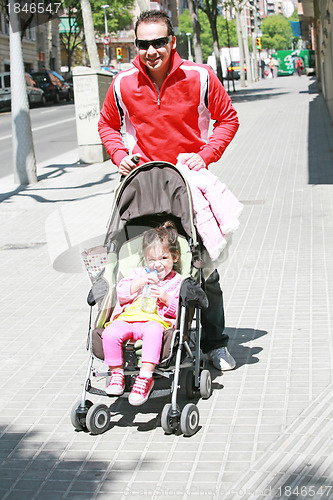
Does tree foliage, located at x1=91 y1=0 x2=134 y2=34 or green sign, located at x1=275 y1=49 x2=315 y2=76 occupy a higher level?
tree foliage, located at x1=91 y1=0 x2=134 y2=34

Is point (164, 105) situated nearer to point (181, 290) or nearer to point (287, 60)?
point (181, 290)

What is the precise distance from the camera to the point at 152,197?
474 cm

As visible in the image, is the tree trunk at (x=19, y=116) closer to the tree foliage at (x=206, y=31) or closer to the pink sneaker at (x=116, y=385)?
the pink sneaker at (x=116, y=385)

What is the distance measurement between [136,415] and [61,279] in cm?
369

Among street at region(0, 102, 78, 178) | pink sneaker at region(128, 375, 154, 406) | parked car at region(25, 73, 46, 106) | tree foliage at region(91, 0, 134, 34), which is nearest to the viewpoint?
pink sneaker at region(128, 375, 154, 406)

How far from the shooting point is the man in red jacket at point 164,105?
4750 mm

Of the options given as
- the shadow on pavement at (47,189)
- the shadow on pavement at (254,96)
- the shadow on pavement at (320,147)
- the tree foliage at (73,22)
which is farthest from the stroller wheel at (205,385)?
the tree foliage at (73,22)

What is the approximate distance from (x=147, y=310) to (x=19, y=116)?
37.2 feet

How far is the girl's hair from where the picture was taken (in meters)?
4.68

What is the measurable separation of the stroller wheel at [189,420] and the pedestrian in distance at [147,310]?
215 millimetres

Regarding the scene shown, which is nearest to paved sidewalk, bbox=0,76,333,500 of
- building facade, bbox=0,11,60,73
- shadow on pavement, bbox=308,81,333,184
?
shadow on pavement, bbox=308,81,333,184

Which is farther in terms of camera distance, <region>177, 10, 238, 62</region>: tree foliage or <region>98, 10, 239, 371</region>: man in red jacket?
<region>177, 10, 238, 62</region>: tree foliage

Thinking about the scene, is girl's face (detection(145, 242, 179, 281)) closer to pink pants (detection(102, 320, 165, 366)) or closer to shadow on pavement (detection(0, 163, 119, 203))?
pink pants (detection(102, 320, 165, 366))

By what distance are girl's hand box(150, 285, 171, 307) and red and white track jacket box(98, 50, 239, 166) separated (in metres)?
0.80
